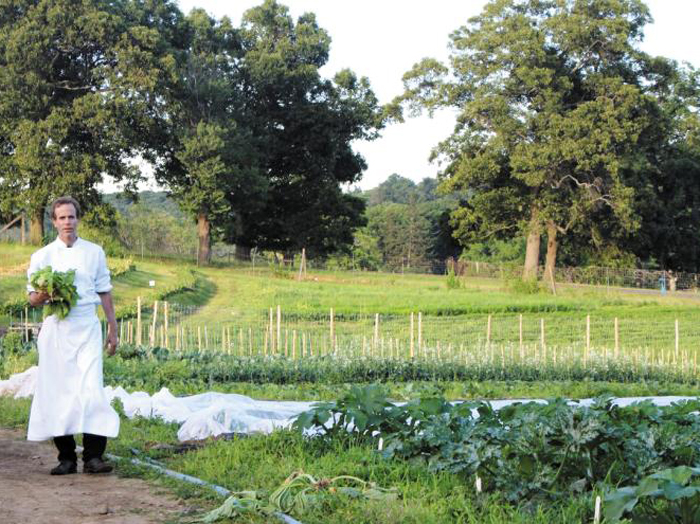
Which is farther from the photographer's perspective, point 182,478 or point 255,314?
point 255,314

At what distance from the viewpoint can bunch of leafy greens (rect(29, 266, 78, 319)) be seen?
5.80 metres

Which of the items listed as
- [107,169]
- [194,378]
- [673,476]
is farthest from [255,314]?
[673,476]

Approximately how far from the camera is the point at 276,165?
47.8 m

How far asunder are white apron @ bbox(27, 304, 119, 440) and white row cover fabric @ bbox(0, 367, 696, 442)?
120cm

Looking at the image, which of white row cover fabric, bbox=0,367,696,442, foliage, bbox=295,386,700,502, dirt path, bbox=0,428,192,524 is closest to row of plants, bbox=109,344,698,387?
white row cover fabric, bbox=0,367,696,442

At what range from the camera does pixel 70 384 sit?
586 centimetres

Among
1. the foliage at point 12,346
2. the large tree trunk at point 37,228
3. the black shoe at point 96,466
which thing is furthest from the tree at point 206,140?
the black shoe at point 96,466

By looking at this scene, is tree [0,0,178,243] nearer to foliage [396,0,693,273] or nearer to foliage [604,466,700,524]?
foliage [396,0,693,273]

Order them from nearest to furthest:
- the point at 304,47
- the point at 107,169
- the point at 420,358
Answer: the point at 420,358
the point at 107,169
the point at 304,47

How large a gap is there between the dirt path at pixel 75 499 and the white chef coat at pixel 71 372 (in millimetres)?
299

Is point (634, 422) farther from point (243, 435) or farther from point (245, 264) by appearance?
point (245, 264)

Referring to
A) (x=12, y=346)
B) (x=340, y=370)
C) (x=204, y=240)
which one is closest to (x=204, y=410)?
(x=340, y=370)

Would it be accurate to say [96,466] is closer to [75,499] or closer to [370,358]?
[75,499]

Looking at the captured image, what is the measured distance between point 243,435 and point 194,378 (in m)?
6.09
